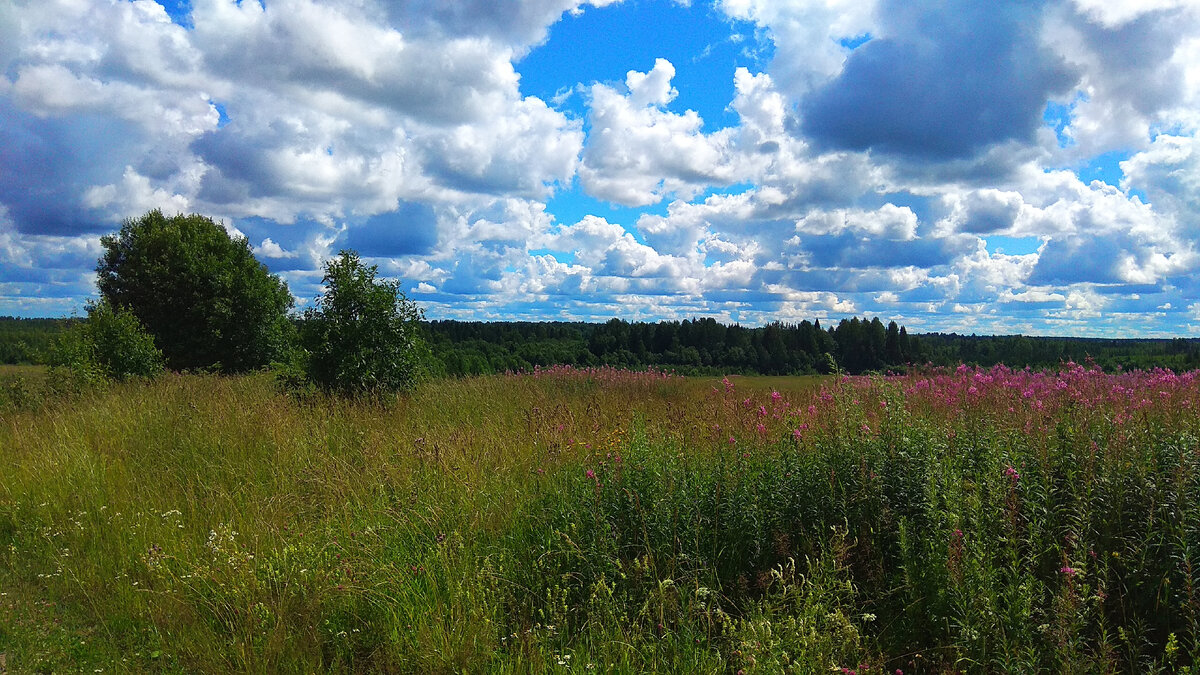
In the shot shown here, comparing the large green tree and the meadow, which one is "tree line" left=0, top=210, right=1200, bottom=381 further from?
the meadow

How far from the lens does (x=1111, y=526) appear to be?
4.00 meters

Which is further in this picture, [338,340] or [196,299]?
[196,299]

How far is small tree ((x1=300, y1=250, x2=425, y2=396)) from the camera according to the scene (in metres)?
11.1

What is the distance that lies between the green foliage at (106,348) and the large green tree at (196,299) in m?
9.66

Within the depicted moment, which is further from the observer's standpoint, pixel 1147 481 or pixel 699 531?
pixel 699 531

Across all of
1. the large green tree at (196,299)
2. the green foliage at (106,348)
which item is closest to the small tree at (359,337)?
the green foliage at (106,348)

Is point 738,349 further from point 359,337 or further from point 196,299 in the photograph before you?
point 359,337

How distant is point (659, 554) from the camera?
14.1 feet

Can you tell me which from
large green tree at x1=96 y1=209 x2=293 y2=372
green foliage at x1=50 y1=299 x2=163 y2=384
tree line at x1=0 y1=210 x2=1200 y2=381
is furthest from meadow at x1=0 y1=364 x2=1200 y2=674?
large green tree at x1=96 y1=209 x2=293 y2=372

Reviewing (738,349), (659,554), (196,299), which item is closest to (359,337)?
(659,554)

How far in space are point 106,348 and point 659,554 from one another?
670 inches

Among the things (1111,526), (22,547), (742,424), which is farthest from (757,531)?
(22,547)

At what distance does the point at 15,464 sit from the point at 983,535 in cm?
1025

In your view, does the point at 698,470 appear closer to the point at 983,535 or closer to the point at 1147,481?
the point at 983,535
